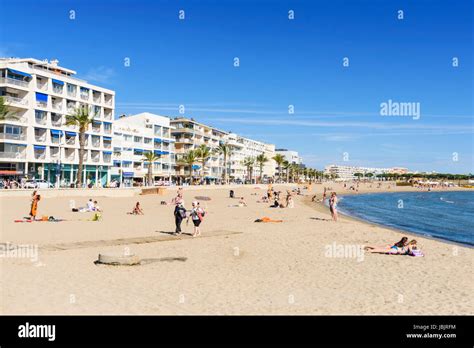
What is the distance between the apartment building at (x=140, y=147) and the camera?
77375 mm

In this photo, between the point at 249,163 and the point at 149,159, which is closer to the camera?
the point at 149,159

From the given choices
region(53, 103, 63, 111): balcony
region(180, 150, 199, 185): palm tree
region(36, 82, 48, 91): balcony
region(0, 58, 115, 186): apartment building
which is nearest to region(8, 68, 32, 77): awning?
region(0, 58, 115, 186): apartment building

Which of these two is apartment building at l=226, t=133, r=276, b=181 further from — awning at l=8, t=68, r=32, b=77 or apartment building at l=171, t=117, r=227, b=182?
awning at l=8, t=68, r=32, b=77

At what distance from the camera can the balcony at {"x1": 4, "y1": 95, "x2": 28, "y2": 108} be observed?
5295cm

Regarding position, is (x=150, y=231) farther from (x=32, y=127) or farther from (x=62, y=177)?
(x=62, y=177)

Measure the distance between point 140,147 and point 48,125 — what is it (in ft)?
81.8

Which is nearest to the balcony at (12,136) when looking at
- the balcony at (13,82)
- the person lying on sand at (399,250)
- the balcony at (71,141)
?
the balcony at (13,82)

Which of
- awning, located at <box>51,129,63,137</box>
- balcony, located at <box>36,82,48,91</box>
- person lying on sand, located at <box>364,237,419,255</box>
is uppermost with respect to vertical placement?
balcony, located at <box>36,82,48,91</box>

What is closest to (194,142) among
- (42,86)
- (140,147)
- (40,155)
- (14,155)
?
(140,147)

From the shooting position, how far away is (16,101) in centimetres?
5434

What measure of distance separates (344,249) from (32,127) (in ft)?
164

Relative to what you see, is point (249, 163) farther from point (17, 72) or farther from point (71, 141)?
point (17, 72)
